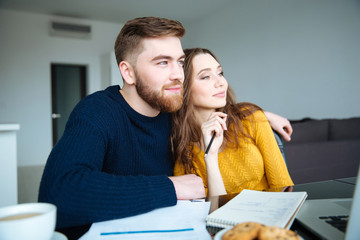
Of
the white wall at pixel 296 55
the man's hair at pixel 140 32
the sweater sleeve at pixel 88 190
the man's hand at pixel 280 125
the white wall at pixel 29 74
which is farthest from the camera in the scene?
the white wall at pixel 29 74

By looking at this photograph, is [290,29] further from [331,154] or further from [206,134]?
[206,134]

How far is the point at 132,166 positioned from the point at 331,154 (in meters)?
1.85

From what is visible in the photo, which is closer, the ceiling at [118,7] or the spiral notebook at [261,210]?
the spiral notebook at [261,210]

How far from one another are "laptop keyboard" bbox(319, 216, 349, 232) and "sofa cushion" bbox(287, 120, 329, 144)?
5.65 feet

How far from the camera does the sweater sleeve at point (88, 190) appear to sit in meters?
0.71

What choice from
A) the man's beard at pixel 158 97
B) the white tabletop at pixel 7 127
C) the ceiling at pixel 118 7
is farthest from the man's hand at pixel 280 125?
the ceiling at pixel 118 7

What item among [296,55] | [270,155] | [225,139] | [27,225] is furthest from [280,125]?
[296,55]

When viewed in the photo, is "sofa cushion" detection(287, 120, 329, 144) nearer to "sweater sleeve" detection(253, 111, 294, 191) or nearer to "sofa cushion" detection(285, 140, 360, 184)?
"sofa cushion" detection(285, 140, 360, 184)

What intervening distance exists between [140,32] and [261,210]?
885 mm

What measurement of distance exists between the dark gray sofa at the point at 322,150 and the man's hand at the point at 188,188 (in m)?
1.42

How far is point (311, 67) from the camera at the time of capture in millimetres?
3959

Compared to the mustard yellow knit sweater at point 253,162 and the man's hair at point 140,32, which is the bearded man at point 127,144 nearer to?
the man's hair at point 140,32

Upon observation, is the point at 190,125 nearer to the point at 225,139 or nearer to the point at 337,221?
the point at 225,139

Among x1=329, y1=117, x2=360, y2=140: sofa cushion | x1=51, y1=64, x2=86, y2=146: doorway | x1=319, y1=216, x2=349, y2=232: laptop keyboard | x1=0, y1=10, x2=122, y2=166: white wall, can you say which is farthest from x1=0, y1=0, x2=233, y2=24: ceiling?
x1=319, y1=216, x2=349, y2=232: laptop keyboard
